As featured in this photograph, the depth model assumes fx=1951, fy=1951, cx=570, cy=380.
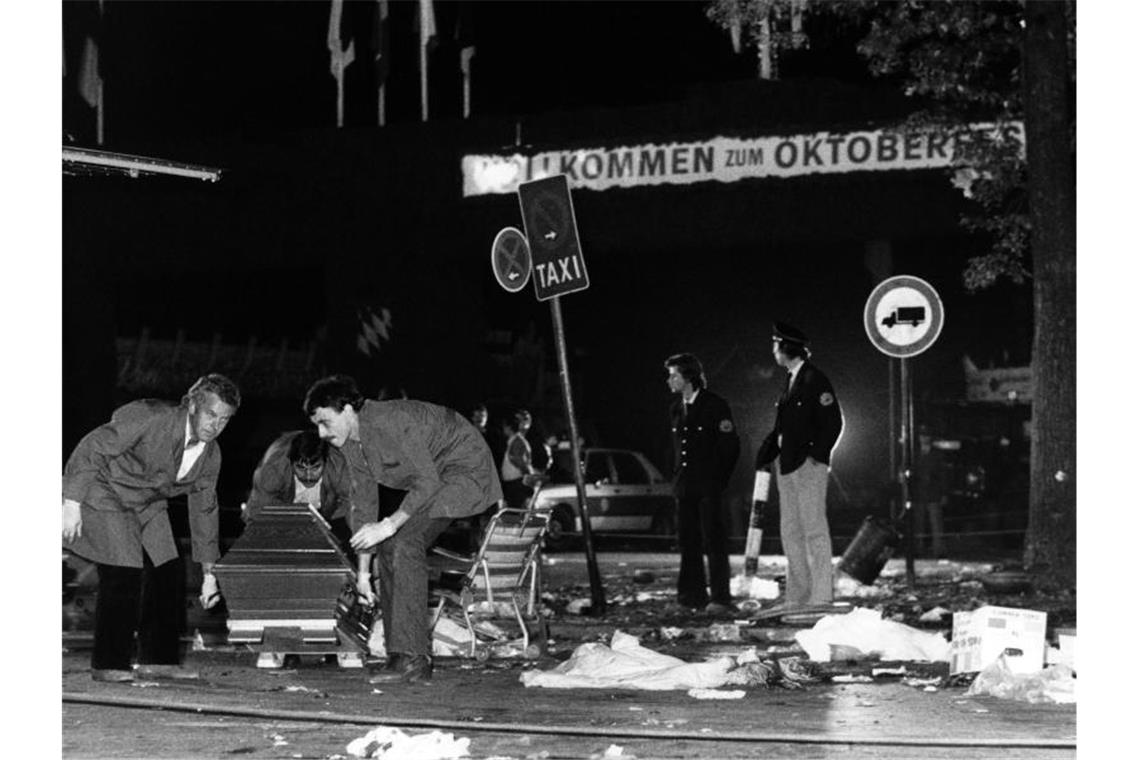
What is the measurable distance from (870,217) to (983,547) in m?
4.81

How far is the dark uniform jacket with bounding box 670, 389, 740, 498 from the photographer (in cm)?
1426

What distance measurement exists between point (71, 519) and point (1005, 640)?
4.57m

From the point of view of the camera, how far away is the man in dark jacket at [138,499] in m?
9.41

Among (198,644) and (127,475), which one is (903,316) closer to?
(198,644)

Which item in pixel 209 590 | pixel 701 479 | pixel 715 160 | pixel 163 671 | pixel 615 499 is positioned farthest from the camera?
pixel 715 160

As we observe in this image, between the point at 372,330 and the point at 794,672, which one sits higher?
the point at 372,330

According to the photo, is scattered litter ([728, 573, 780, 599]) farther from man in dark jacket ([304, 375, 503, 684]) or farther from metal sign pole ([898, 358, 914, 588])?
man in dark jacket ([304, 375, 503, 684])

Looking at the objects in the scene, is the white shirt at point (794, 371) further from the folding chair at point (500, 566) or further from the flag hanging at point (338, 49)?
the flag hanging at point (338, 49)

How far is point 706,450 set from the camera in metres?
14.3

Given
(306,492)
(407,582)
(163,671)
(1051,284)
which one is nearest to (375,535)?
(407,582)

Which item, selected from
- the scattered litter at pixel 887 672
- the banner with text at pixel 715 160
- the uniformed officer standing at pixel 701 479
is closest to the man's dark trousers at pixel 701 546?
the uniformed officer standing at pixel 701 479

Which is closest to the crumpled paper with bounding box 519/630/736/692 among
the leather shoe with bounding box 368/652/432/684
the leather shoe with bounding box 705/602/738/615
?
the leather shoe with bounding box 368/652/432/684

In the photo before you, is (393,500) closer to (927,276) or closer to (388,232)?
(388,232)

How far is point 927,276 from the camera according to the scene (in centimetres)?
3114
